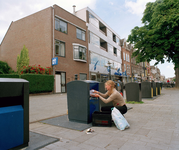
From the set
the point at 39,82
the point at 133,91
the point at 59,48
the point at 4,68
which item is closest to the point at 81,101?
the point at 133,91

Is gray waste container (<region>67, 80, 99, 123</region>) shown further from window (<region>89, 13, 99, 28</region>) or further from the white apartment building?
window (<region>89, 13, 99, 28</region>)

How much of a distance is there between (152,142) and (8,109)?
296 cm

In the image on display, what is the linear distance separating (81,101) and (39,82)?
40.2ft

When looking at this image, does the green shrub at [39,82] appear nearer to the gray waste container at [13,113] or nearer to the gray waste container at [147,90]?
the gray waste container at [147,90]

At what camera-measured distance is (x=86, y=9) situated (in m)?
26.0

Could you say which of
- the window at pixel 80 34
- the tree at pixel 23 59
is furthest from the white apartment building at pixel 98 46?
the tree at pixel 23 59

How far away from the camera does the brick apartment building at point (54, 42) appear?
Answer: 742 inches

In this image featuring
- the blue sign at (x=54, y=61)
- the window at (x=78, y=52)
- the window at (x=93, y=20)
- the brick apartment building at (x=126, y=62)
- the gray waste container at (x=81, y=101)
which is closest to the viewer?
the gray waste container at (x=81, y=101)

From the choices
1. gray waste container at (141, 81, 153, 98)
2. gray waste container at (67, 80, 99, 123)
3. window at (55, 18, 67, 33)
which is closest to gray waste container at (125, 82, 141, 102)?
gray waste container at (141, 81, 153, 98)

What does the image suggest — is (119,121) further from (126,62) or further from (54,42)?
(126,62)

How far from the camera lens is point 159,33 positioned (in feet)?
66.2

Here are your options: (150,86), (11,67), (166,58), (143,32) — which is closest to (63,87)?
(11,67)

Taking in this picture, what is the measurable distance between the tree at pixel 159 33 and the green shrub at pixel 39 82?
14143 millimetres

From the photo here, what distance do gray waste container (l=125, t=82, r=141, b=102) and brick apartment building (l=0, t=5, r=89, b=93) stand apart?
11213 mm
